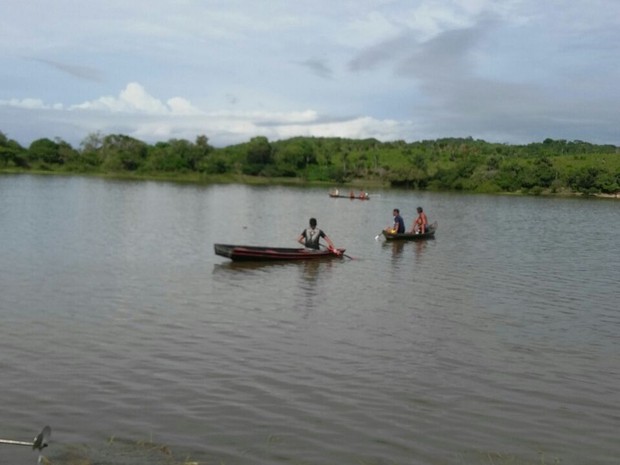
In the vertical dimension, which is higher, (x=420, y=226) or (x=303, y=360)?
(x=420, y=226)

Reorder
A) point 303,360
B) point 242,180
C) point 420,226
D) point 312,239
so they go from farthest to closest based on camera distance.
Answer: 1. point 242,180
2. point 420,226
3. point 312,239
4. point 303,360

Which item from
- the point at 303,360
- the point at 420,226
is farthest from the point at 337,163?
the point at 303,360

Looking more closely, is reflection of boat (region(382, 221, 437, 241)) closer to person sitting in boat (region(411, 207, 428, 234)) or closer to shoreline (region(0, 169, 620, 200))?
person sitting in boat (region(411, 207, 428, 234))

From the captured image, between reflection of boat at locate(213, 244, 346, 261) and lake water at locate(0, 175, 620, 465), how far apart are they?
0.40 m

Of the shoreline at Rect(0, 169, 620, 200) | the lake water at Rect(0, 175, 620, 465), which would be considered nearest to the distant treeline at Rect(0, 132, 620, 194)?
the shoreline at Rect(0, 169, 620, 200)

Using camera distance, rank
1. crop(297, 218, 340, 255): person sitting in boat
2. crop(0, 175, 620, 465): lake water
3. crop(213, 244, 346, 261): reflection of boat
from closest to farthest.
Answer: crop(0, 175, 620, 465): lake water, crop(213, 244, 346, 261): reflection of boat, crop(297, 218, 340, 255): person sitting in boat

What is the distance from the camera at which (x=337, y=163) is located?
148625mm

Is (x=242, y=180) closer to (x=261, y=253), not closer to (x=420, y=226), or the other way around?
(x=420, y=226)

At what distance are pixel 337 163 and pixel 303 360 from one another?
139 m

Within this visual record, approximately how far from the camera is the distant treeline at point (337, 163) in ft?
390

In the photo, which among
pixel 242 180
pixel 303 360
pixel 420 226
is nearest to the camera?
pixel 303 360

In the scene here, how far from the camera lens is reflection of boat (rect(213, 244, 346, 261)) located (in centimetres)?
2161

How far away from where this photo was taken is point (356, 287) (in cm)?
1905

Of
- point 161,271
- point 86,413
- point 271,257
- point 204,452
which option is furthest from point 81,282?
point 204,452
